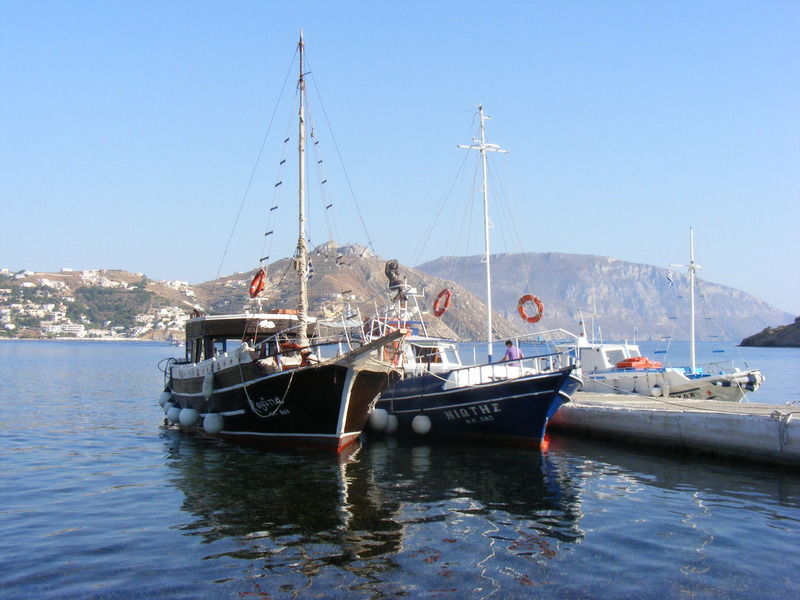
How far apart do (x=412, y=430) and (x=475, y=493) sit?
8.14 meters

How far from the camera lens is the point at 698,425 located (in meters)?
20.0

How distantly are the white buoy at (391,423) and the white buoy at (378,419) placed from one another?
5 cm

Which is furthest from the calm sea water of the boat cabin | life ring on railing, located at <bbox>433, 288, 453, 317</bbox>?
life ring on railing, located at <bbox>433, 288, 453, 317</bbox>

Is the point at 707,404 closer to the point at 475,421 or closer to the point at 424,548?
the point at 475,421

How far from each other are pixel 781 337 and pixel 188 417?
192 metres

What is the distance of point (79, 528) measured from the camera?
12656 millimetres

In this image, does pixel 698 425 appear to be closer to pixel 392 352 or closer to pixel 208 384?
pixel 392 352

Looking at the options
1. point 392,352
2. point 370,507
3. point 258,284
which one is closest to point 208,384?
point 258,284

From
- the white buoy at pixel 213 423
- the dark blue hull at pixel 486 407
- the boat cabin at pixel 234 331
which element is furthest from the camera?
the boat cabin at pixel 234 331

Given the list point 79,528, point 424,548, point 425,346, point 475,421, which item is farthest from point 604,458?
point 79,528

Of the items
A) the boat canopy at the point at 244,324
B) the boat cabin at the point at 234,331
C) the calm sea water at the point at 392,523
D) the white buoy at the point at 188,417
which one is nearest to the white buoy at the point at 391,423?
the calm sea water at the point at 392,523

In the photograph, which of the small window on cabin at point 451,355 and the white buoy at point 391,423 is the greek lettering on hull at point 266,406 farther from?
the small window on cabin at point 451,355

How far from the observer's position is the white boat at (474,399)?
21516 mm

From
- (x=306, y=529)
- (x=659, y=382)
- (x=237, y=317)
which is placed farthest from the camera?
(x=659, y=382)
